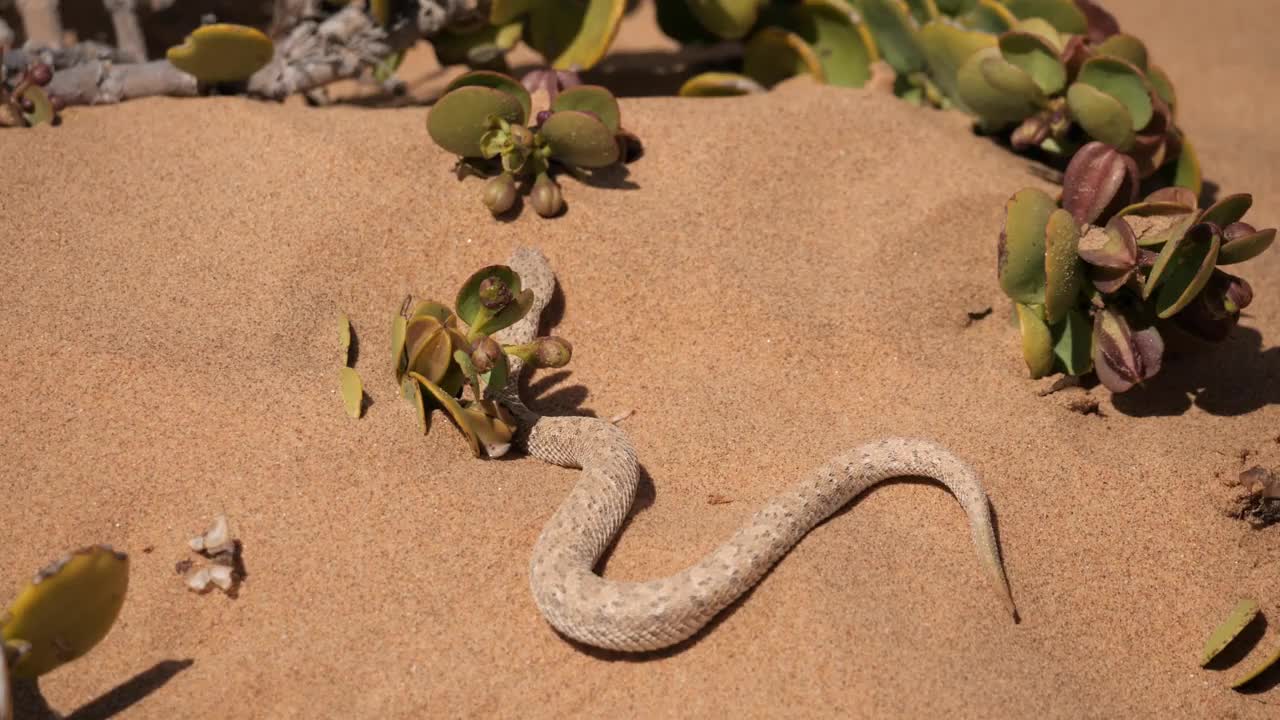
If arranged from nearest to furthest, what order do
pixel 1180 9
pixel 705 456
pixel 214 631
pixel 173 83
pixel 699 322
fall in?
pixel 214 631 < pixel 705 456 < pixel 699 322 < pixel 173 83 < pixel 1180 9

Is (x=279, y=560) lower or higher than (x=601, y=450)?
lower

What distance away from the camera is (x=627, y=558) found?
346cm

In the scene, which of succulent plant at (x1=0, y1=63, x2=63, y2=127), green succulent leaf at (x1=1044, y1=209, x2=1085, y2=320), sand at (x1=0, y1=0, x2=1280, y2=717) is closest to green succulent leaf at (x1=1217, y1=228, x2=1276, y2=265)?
green succulent leaf at (x1=1044, y1=209, x2=1085, y2=320)

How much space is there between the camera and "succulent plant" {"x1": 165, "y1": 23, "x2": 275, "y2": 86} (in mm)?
4438

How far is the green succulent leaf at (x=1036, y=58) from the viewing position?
4.52 meters

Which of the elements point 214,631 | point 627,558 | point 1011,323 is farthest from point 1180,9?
point 214,631

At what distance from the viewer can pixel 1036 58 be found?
4.60 metres

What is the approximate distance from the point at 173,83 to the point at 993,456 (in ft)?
13.3

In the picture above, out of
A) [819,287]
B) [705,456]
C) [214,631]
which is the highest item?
[819,287]

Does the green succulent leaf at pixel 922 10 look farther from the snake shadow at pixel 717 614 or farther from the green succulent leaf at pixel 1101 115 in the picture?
the snake shadow at pixel 717 614

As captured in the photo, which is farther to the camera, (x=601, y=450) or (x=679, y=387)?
(x=679, y=387)

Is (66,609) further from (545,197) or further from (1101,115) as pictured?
(1101,115)

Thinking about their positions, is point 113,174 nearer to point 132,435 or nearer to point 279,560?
point 132,435

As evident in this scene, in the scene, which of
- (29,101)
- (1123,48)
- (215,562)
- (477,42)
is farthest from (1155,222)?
(29,101)
